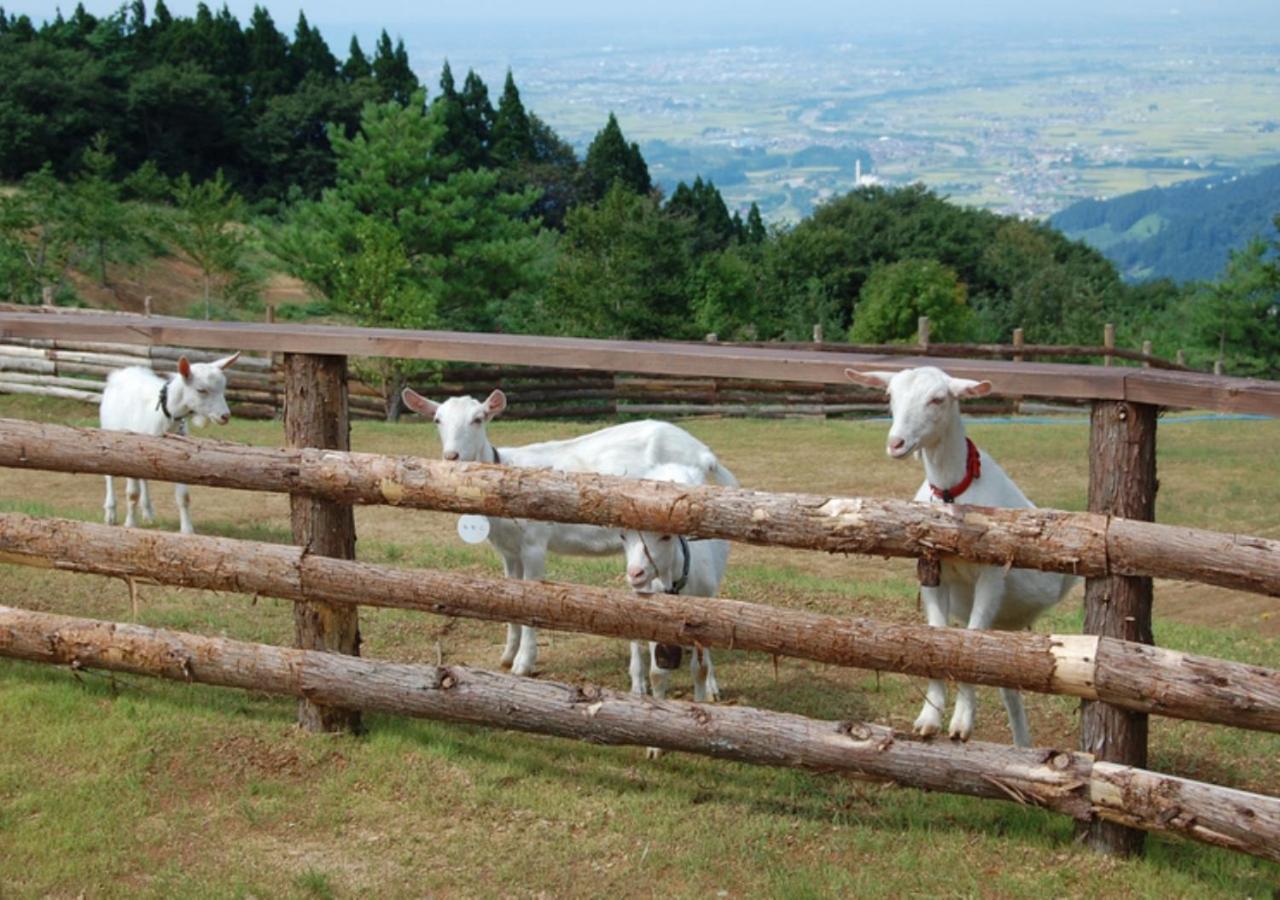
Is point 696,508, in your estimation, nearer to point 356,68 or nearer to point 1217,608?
point 1217,608

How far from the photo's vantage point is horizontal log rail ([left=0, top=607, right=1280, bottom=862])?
17.2 feet

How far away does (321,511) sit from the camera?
261 inches

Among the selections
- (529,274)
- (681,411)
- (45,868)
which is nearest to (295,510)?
(45,868)

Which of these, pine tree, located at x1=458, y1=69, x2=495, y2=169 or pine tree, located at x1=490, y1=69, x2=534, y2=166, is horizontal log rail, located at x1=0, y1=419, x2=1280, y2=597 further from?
pine tree, located at x1=490, y1=69, x2=534, y2=166

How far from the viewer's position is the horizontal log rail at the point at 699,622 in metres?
5.20

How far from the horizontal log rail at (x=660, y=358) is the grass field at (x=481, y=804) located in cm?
178

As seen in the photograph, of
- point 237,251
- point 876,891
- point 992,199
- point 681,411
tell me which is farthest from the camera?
point 992,199

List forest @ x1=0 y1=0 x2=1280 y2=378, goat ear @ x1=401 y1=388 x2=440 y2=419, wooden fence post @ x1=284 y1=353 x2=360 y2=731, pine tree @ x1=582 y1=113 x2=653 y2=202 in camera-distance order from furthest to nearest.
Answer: pine tree @ x1=582 y1=113 x2=653 y2=202, forest @ x1=0 y1=0 x2=1280 y2=378, goat ear @ x1=401 y1=388 x2=440 y2=419, wooden fence post @ x1=284 y1=353 x2=360 y2=731

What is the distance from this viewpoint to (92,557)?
22.4 ft

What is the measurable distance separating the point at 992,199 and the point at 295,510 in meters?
171

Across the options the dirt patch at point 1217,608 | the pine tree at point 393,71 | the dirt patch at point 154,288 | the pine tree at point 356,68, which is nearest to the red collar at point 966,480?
the dirt patch at point 1217,608

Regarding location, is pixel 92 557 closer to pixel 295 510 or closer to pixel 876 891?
pixel 295 510

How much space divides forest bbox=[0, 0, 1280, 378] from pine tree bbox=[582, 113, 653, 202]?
141mm

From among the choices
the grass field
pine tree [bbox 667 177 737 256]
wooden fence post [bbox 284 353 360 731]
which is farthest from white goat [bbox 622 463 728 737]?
pine tree [bbox 667 177 737 256]
